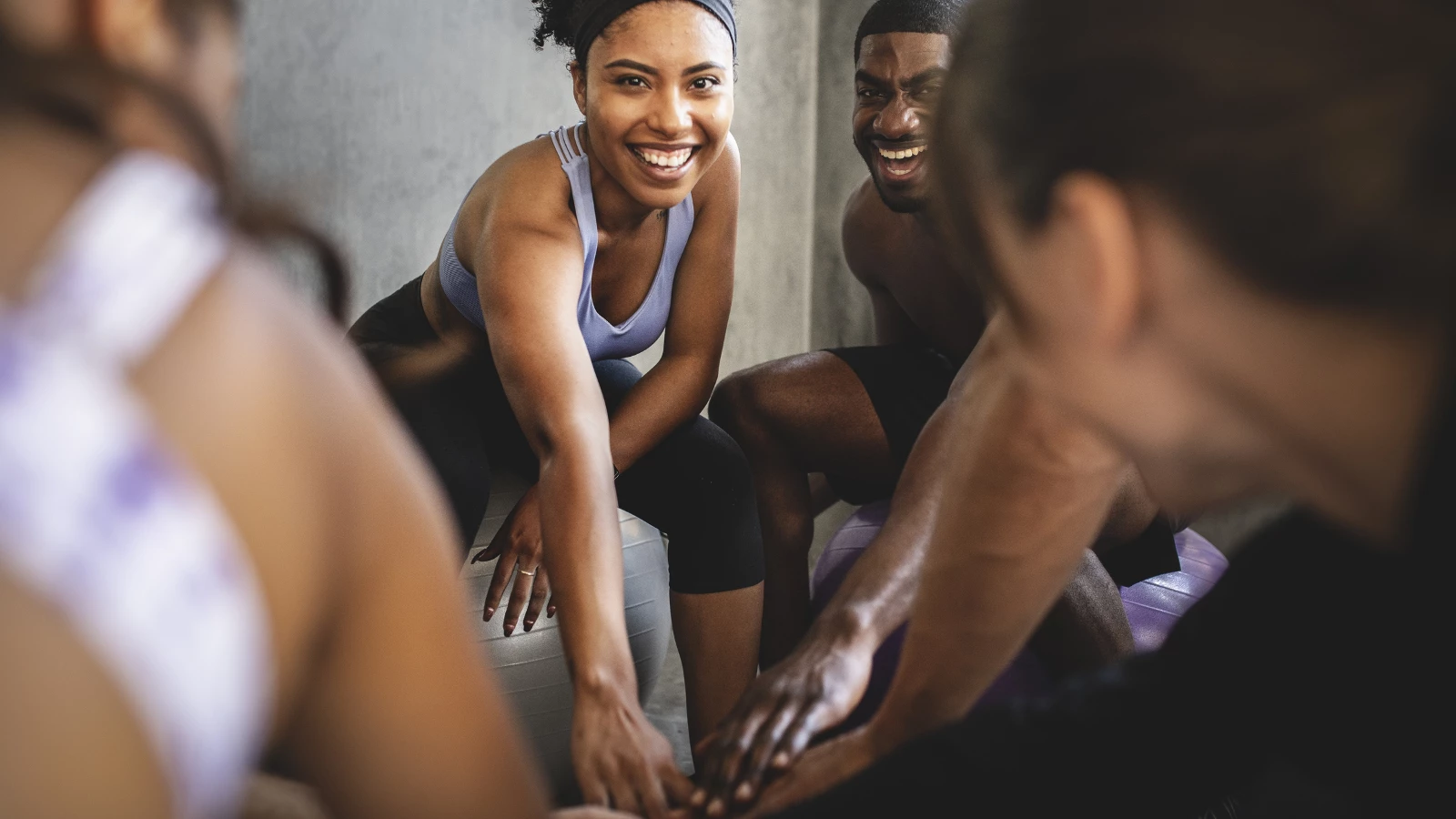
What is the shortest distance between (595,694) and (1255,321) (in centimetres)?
80

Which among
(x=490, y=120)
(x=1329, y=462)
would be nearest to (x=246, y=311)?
(x=1329, y=462)

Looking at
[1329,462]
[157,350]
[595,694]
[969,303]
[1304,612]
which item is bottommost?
[595,694]

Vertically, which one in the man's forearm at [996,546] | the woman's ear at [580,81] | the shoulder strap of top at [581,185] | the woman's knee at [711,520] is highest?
the woman's ear at [580,81]

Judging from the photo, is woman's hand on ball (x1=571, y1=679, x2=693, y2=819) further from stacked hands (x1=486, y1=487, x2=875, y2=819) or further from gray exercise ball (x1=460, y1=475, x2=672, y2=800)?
gray exercise ball (x1=460, y1=475, x2=672, y2=800)

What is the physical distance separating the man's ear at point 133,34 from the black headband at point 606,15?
123 centimetres

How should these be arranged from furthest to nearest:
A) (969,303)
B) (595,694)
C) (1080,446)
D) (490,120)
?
(490,120), (969,303), (595,694), (1080,446)

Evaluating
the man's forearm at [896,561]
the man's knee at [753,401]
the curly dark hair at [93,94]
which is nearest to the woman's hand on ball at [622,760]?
the man's forearm at [896,561]

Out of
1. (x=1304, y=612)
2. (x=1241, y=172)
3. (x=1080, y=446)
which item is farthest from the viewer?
(x=1080, y=446)

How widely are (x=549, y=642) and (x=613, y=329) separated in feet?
1.57

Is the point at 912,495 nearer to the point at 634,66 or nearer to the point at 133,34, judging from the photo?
the point at 634,66

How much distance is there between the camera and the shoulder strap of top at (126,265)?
0.41m

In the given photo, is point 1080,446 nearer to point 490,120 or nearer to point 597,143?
point 597,143

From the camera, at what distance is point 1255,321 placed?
22.8 inches

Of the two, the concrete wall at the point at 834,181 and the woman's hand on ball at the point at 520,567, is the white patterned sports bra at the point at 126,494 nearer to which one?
the woman's hand on ball at the point at 520,567
